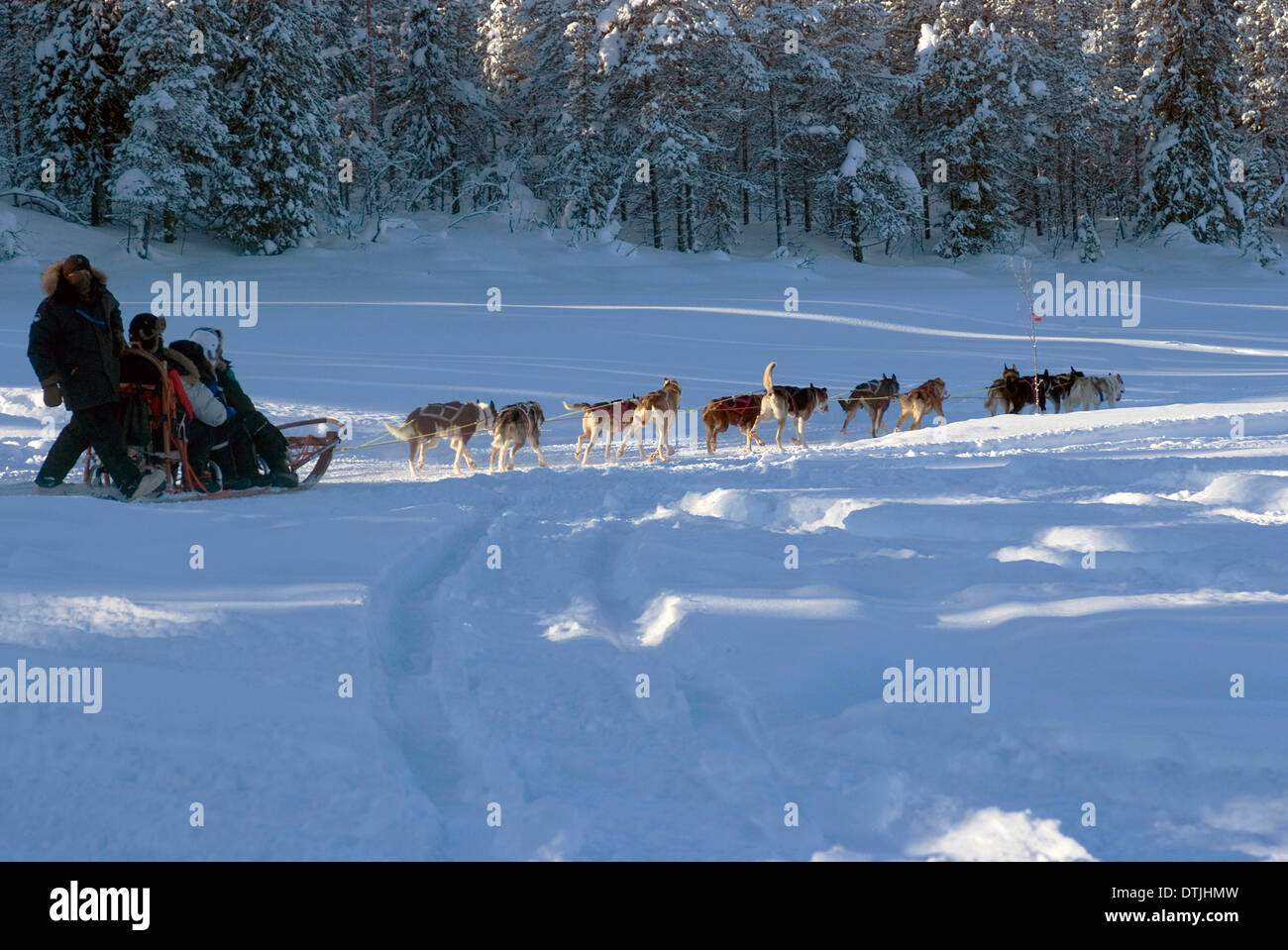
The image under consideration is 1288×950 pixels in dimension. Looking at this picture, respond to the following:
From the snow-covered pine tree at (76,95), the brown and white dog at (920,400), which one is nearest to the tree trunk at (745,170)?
the snow-covered pine tree at (76,95)

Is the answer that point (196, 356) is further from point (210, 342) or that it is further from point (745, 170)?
point (745, 170)

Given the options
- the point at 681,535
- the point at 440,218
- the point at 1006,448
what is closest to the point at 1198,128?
the point at 440,218

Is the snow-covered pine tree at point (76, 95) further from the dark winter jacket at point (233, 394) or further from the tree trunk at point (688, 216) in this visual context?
the dark winter jacket at point (233, 394)

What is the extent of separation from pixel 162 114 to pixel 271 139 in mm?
2701

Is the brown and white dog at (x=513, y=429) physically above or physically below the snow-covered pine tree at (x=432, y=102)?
below

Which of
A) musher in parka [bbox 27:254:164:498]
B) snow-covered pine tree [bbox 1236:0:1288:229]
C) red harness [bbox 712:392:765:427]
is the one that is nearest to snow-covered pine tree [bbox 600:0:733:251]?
red harness [bbox 712:392:765:427]

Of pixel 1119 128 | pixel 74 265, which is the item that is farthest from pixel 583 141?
pixel 74 265

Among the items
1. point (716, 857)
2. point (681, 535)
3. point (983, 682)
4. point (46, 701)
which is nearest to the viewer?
point (716, 857)

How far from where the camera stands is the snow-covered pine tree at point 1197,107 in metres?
33.2

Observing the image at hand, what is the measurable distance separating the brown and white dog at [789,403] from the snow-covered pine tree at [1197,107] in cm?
2835

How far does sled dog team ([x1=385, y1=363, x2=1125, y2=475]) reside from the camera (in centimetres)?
938

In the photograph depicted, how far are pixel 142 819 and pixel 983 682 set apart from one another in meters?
2.65

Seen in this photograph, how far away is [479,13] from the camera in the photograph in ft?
133
